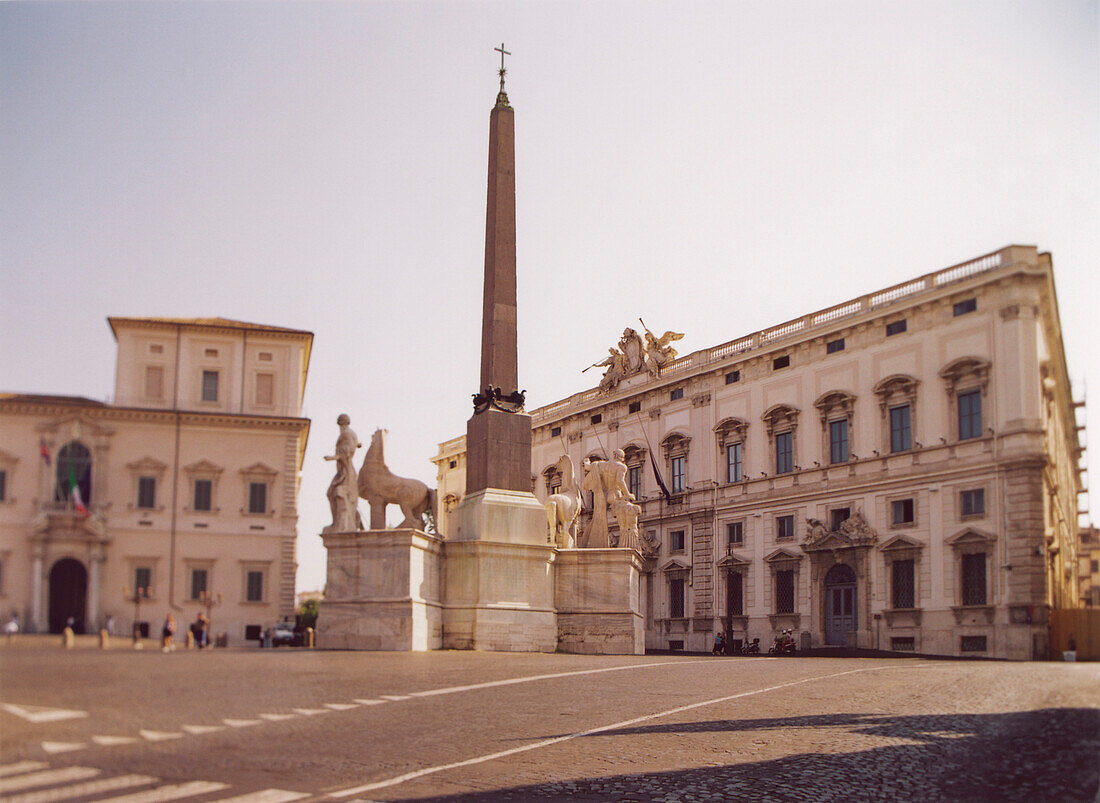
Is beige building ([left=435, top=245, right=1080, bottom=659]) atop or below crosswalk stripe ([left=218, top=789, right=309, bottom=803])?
atop

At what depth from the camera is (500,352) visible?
1984 cm

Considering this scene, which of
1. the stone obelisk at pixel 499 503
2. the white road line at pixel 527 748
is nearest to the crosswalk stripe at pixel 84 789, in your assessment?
the white road line at pixel 527 748

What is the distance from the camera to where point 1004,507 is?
3591 centimetres

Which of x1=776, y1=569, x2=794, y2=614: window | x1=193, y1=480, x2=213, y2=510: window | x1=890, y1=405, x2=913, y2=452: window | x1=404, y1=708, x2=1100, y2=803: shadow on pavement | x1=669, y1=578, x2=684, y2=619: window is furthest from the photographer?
x1=669, y1=578, x2=684, y2=619: window

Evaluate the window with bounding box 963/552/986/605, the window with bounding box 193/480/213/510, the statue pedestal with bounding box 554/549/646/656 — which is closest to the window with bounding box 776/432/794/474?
the window with bounding box 963/552/986/605

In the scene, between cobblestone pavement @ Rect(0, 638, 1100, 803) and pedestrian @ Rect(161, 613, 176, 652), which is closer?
cobblestone pavement @ Rect(0, 638, 1100, 803)

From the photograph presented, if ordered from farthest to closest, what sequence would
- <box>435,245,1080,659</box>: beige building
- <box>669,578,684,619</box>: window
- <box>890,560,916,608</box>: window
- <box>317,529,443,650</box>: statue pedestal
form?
<box>669,578,684,619</box>: window
<box>890,560,916,608</box>: window
<box>435,245,1080,659</box>: beige building
<box>317,529,443,650</box>: statue pedestal

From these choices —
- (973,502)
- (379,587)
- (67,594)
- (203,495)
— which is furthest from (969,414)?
(67,594)

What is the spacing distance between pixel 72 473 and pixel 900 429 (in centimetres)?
3823

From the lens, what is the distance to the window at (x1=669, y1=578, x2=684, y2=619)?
48969mm

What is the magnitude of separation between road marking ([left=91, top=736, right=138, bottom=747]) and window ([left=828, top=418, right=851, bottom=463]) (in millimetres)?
39387

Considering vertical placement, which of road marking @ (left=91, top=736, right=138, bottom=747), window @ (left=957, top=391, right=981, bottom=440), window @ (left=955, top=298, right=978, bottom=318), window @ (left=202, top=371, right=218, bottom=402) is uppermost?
window @ (left=955, top=298, right=978, bottom=318)

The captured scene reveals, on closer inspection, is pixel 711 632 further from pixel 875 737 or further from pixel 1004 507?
pixel 875 737

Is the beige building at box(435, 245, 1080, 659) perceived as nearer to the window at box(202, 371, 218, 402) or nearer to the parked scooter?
the parked scooter
